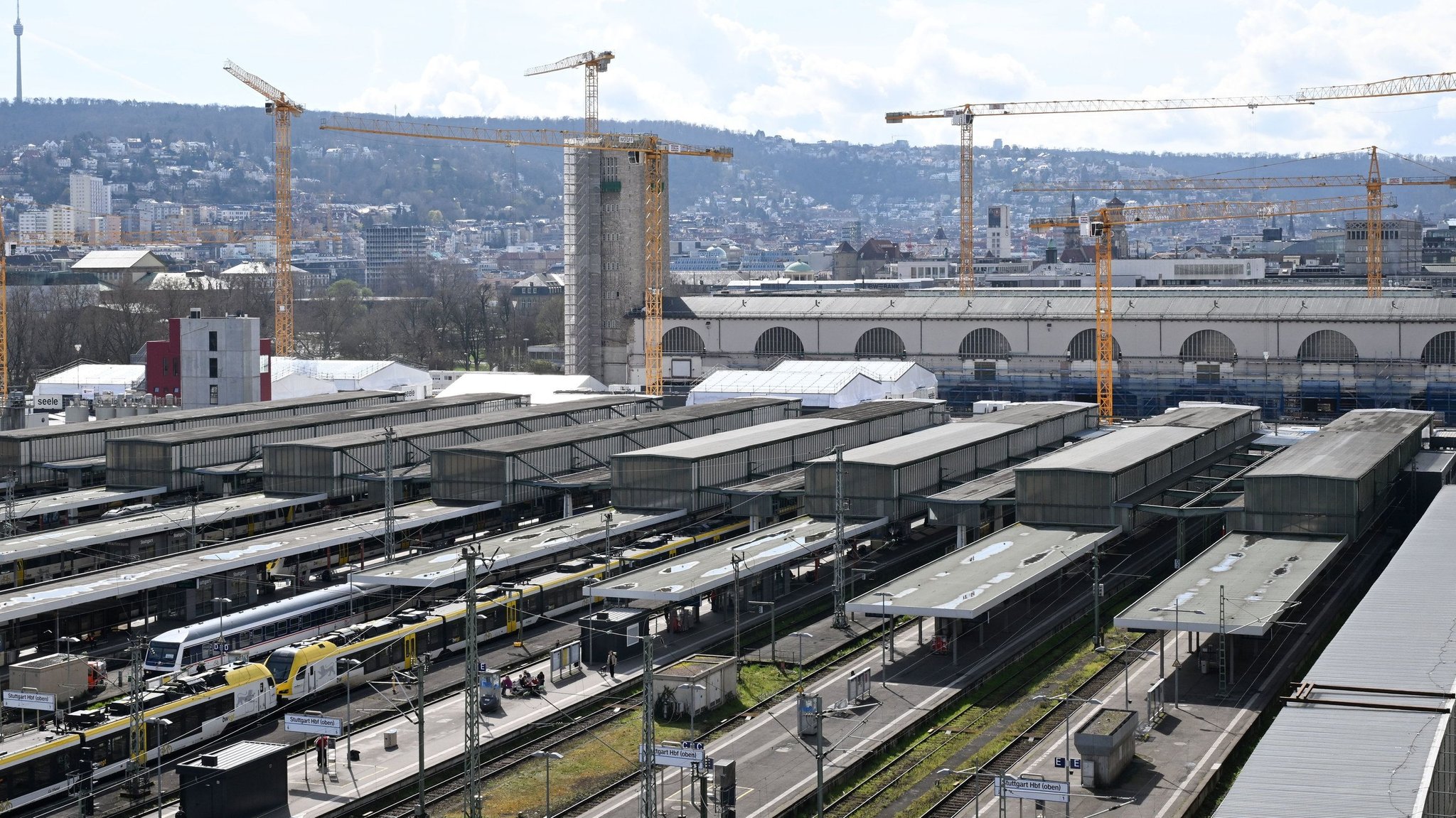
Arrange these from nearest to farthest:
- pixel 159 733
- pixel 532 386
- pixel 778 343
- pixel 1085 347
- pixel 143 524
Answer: pixel 159 733, pixel 143 524, pixel 1085 347, pixel 532 386, pixel 778 343

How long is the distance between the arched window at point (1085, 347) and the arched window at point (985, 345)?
3502 mm

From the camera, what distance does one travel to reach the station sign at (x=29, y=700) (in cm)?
3228

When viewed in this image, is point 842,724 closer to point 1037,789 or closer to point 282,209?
point 1037,789

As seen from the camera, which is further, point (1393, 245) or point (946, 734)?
point (1393, 245)

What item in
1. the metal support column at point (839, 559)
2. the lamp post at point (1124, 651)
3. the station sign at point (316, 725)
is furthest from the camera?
the metal support column at point (839, 559)

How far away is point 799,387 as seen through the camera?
3169 inches

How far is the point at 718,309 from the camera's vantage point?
319 ft

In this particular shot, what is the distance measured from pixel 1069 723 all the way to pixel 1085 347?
57190 millimetres

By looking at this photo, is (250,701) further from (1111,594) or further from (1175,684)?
(1111,594)

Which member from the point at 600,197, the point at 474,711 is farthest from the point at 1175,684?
the point at 600,197

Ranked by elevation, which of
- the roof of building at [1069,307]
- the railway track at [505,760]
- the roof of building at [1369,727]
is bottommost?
the railway track at [505,760]

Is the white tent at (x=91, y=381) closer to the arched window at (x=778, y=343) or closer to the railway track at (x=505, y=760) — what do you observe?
the arched window at (x=778, y=343)

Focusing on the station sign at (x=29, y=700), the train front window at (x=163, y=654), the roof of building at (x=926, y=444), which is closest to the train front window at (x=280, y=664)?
the train front window at (x=163, y=654)

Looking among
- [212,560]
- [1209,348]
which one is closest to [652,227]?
[1209,348]
